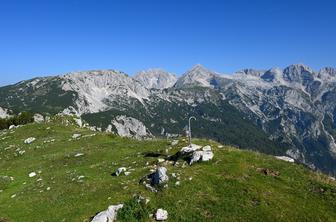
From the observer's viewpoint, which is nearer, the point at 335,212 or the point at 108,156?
the point at 335,212

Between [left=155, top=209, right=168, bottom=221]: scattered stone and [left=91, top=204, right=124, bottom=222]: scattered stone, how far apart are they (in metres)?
2.97

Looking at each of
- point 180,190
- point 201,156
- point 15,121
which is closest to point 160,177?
point 180,190

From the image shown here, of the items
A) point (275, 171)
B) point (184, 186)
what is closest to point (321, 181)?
point (275, 171)

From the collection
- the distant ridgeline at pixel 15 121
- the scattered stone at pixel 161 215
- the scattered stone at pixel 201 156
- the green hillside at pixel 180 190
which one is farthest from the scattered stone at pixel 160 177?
the distant ridgeline at pixel 15 121

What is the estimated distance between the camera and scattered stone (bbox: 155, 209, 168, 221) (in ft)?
97.6

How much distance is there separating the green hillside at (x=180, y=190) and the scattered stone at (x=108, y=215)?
1.73ft

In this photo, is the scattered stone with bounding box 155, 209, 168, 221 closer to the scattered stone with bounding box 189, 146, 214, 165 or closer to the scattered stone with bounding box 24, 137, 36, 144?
the scattered stone with bounding box 189, 146, 214, 165

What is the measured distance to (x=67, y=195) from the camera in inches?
1420

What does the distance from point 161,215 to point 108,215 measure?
155 inches

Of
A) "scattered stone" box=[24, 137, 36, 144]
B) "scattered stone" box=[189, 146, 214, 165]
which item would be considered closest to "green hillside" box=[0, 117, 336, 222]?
"scattered stone" box=[189, 146, 214, 165]

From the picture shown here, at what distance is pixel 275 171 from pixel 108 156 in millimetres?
21023

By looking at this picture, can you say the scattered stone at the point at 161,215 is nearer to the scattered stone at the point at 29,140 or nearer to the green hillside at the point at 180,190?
the green hillside at the point at 180,190

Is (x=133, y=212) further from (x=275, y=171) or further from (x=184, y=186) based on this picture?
(x=275, y=171)

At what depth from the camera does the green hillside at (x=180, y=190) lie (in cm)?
3011
